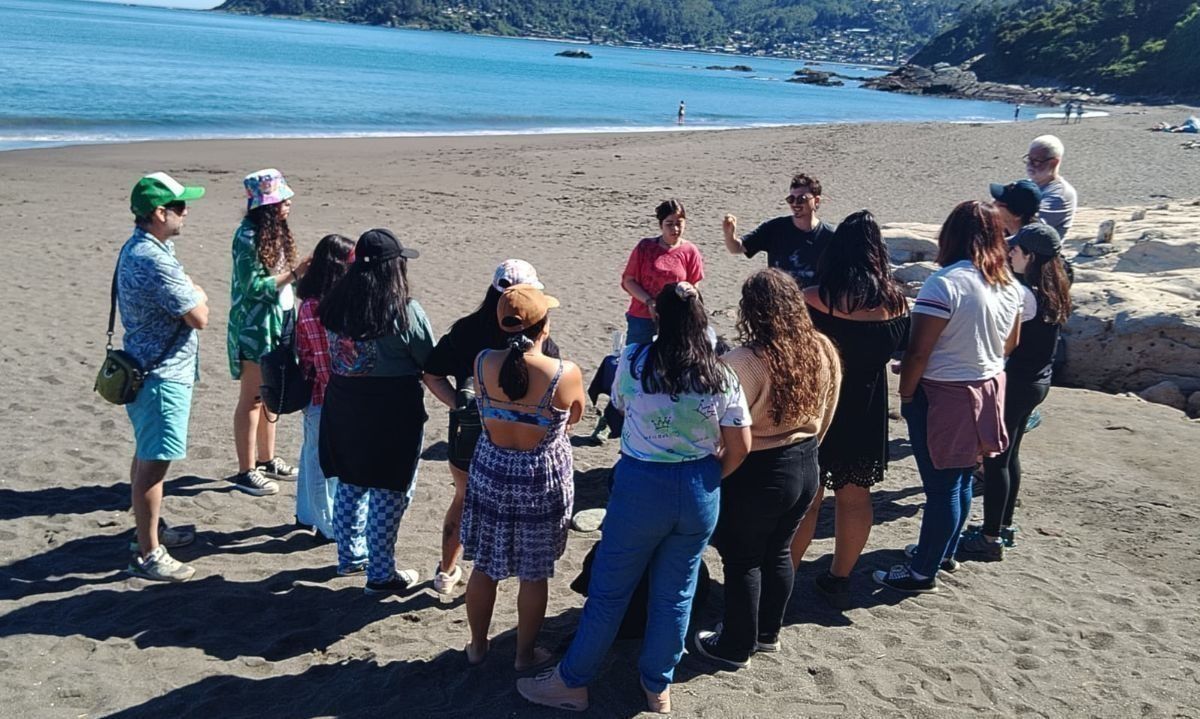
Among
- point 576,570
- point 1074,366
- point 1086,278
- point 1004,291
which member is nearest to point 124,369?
point 576,570

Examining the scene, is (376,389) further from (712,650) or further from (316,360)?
(712,650)

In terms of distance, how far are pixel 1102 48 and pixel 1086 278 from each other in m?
86.5

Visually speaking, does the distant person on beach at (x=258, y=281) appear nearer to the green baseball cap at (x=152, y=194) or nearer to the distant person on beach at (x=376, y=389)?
the green baseball cap at (x=152, y=194)

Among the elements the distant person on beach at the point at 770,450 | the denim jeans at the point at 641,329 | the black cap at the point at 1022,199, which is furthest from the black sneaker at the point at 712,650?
the black cap at the point at 1022,199

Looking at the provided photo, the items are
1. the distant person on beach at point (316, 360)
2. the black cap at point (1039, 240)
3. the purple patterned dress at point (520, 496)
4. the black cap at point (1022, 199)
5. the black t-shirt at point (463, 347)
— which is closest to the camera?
the purple patterned dress at point (520, 496)

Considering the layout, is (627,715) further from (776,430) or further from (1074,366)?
(1074,366)

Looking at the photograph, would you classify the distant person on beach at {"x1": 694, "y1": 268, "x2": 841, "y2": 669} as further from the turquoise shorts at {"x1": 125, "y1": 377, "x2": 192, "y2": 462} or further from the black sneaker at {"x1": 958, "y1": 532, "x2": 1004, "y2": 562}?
the turquoise shorts at {"x1": 125, "y1": 377, "x2": 192, "y2": 462}

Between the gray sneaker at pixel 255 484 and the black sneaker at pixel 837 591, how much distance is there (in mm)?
3471

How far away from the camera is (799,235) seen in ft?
19.2

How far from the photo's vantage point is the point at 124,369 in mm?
4543

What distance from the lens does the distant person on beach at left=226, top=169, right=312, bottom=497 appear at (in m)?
5.29

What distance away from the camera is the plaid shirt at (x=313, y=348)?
4.85m

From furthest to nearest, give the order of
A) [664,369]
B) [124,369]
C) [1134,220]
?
[1134,220], [124,369], [664,369]

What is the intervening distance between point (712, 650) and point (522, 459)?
Result: 1311 millimetres
